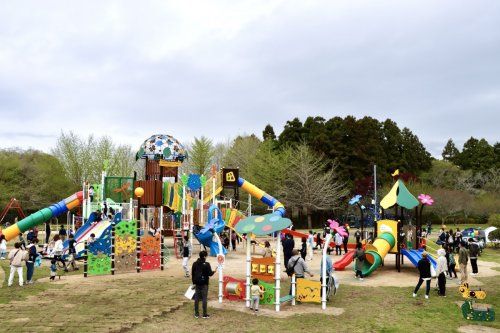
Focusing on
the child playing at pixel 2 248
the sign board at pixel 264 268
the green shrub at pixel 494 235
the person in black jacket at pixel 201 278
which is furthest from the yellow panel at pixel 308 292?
the green shrub at pixel 494 235

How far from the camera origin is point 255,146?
6378 centimetres

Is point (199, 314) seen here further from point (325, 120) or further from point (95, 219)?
point (325, 120)

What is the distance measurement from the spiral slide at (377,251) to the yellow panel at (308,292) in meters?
6.00

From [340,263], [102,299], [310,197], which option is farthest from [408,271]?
[310,197]

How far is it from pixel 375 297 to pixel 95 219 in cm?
1652

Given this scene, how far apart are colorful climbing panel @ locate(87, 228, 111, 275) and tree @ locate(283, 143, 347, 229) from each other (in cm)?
3458

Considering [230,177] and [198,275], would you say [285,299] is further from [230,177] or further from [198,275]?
[230,177]

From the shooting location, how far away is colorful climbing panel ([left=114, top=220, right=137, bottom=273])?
748 inches

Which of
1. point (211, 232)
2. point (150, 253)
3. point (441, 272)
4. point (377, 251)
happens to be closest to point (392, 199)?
point (377, 251)

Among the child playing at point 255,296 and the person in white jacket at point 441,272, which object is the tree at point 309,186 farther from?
the child playing at point 255,296

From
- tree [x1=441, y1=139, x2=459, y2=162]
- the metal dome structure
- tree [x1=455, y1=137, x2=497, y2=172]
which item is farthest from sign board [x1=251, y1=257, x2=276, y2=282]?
tree [x1=441, y1=139, x2=459, y2=162]

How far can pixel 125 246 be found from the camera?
63.3 ft

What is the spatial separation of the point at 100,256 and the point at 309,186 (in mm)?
35858

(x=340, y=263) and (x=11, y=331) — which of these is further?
(x=340, y=263)
